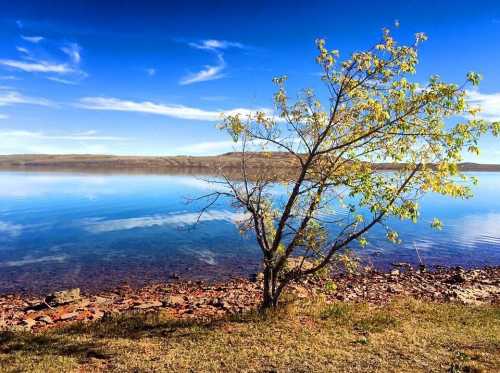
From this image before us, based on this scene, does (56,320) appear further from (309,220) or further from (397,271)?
(397,271)

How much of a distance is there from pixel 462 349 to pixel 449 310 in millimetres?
6165

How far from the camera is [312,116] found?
17141 millimetres

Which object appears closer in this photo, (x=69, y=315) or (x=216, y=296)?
(x=69, y=315)

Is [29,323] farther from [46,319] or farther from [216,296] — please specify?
[216,296]

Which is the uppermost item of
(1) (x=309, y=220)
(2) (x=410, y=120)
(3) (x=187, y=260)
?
(2) (x=410, y=120)

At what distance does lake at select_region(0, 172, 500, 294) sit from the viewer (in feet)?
105

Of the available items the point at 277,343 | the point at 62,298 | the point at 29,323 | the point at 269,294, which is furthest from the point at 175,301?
the point at 277,343

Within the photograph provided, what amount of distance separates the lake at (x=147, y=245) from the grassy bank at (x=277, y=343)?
623 cm

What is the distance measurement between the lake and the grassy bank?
20.5ft

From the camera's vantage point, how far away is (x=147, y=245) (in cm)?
4125

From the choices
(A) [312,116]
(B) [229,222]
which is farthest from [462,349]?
(B) [229,222]

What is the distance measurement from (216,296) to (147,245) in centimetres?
1744

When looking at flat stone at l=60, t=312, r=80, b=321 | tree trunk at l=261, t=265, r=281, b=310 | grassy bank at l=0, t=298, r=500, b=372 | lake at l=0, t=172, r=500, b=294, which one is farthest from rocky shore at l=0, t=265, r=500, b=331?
lake at l=0, t=172, r=500, b=294

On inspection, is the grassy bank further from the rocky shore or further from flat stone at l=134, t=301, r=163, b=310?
flat stone at l=134, t=301, r=163, b=310
